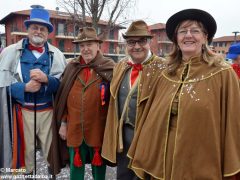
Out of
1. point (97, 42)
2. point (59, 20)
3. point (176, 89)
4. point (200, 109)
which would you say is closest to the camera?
point (200, 109)

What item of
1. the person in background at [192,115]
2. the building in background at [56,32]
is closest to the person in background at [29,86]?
the person in background at [192,115]

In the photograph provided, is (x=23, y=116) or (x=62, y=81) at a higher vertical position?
(x=62, y=81)

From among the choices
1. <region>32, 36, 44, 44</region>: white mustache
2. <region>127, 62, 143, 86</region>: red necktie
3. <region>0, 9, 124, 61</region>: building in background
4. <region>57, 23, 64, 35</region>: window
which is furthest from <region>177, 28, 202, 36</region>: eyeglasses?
<region>57, 23, 64, 35</region>: window

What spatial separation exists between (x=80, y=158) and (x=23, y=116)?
94cm

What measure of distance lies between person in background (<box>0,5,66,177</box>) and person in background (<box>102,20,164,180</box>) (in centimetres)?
91

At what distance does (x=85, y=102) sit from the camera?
3.35m

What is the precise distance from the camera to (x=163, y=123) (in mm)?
2387

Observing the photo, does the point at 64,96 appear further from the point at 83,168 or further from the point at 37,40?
the point at 83,168

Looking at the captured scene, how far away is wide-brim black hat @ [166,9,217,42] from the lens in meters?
2.35

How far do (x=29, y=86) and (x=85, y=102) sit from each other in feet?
2.38

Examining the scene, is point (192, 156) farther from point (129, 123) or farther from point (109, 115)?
point (109, 115)

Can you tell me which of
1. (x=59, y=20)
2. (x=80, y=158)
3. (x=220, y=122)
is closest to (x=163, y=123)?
(x=220, y=122)

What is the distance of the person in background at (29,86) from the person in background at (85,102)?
23 centimetres

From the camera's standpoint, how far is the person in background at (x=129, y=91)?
2.92 m
